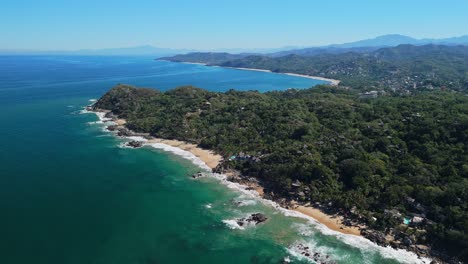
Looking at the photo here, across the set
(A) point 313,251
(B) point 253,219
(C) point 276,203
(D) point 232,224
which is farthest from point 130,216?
(A) point 313,251

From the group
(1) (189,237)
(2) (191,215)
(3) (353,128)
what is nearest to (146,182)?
(2) (191,215)

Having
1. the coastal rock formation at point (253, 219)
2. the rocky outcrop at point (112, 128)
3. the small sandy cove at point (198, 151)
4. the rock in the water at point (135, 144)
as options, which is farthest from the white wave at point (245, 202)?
the rocky outcrop at point (112, 128)

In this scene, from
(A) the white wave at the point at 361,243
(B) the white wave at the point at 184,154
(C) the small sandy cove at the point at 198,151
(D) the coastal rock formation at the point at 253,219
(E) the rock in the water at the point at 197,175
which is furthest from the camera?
(C) the small sandy cove at the point at 198,151

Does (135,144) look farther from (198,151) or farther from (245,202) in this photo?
(245,202)

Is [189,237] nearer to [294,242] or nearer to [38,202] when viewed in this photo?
[294,242]

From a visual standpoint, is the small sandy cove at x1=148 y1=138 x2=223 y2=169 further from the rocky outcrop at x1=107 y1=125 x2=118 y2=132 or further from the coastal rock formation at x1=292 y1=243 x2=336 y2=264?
the coastal rock formation at x1=292 y1=243 x2=336 y2=264

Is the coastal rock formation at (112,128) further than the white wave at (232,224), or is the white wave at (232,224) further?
the coastal rock formation at (112,128)

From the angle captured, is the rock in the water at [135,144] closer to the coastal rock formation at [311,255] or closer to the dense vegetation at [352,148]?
the dense vegetation at [352,148]
